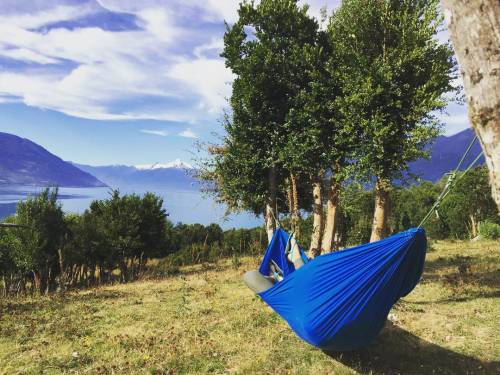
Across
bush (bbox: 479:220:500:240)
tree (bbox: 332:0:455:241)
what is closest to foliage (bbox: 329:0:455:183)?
tree (bbox: 332:0:455:241)

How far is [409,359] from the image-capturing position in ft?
30.4

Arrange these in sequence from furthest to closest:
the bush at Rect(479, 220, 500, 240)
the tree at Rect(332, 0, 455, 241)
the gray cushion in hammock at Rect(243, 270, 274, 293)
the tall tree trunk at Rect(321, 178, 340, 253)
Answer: the bush at Rect(479, 220, 500, 240), the tall tree trunk at Rect(321, 178, 340, 253), the tree at Rect(332, 0, 455, 241), the gray cushion in hammock at Rect(243, 270, 274, 293)

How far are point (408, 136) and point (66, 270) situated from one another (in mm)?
20363

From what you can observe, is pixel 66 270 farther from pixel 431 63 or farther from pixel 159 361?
pixel 431 63

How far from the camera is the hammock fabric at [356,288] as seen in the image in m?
6.83

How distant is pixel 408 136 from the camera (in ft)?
43.2

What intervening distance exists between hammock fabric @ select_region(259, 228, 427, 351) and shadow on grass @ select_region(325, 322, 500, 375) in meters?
1.69

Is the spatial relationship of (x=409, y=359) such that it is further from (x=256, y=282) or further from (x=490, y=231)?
(x=490, y=231)

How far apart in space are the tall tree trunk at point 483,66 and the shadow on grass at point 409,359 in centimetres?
686

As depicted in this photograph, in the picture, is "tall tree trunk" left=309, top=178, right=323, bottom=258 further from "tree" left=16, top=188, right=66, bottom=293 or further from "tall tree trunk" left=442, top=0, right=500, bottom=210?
"tree" left=16, top=188, right=66, bottom=293

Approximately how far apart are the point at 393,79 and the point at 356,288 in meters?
8.85

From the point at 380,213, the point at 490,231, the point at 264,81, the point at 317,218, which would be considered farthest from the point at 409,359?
the point at 490,231

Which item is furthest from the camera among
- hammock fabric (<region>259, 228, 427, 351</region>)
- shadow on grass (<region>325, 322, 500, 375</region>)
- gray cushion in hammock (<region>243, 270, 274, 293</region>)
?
gray cushion in hammock (<region>243, 270, 274, 293</region>)

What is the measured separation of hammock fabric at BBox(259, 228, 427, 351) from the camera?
6.83 metres
